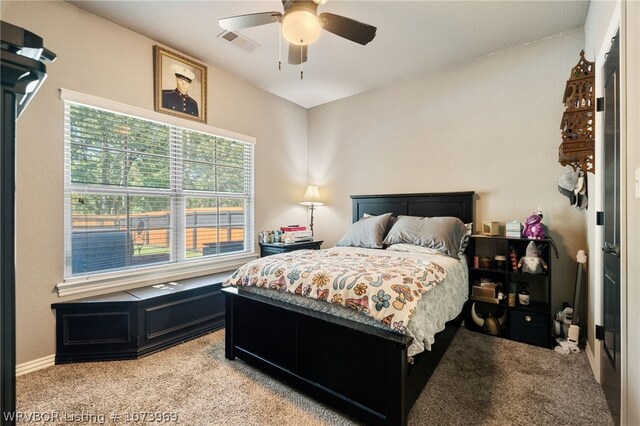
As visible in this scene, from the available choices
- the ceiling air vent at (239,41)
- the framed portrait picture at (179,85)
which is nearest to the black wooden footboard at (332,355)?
the framed portrait picture at (179,85)

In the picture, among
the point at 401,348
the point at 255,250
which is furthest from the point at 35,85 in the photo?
the point at 255,250

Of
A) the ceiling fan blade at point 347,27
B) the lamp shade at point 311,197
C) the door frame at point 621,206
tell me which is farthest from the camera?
the lamp shade at point 311,197

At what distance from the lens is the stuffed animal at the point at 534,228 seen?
2686mm

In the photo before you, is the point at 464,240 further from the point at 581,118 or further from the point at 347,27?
the point at 347,27

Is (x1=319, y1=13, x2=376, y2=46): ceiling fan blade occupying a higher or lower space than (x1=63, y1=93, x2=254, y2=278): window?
higher

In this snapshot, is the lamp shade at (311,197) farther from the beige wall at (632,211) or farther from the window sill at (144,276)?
the beige wall at (632,211)

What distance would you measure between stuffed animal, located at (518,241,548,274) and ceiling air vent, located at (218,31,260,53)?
3310mm

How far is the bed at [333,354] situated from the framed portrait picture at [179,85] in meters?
2.04

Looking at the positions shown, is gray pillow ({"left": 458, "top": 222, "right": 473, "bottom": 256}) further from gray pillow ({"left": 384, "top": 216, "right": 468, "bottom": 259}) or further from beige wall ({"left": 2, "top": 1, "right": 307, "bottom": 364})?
beige wall ({"left": 2, "top": 1, "right": 307, "bottom": 364})

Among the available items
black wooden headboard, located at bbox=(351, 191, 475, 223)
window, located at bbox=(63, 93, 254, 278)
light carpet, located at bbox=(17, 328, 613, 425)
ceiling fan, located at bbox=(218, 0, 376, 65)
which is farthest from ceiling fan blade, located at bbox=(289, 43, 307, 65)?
light carpet, located at bbox=(17, 328, 613, 425)

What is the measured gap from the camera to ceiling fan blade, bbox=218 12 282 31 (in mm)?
1973

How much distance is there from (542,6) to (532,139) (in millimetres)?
1132

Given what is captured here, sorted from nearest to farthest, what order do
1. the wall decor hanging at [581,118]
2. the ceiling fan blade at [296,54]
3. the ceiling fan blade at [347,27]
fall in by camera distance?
1. the ceiling fan blade at [347,27]
2. the wall decor hanging at [581,118]
3. the ceiling fan blade at [296,54]

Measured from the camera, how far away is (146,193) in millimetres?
2947
